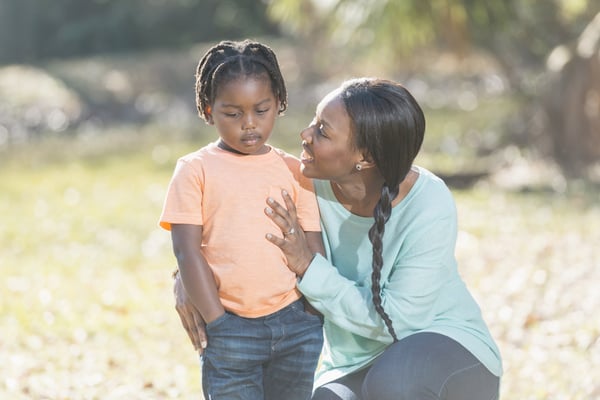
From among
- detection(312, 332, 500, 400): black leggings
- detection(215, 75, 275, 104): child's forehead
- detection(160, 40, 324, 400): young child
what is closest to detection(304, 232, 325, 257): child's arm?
detection(160, 40, 324, 400): young child

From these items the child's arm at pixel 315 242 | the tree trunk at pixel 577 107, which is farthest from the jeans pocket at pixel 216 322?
the tree trunk at pixel 577 107

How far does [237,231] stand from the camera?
2881 mm

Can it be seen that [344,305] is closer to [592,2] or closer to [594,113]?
[594,113]

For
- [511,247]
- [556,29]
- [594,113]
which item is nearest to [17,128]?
[556,29]

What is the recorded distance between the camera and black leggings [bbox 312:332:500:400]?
300 centimetres

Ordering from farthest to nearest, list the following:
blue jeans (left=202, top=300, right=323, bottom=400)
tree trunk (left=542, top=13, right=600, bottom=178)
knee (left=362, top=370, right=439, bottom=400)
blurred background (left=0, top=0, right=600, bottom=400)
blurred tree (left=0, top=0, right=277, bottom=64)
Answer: blurred tree (left=0, top=0, right=277, bottom=64)
tree trunk (left=542, top=13, right=600, bottom=178)
blurred background (left=0, top=0, right=600, bottom=400)
knee (left=362, top=370, right=439, bottom=400)
blue jeans (left=202, top=300, right=323, bottom=400)

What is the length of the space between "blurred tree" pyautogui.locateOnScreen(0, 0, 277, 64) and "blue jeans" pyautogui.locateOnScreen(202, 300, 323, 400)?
2440 cm

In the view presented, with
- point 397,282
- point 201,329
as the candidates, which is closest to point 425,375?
point 397,282

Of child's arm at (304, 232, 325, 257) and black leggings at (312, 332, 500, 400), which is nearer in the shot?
black leggings at (312, 332, 500, 400)

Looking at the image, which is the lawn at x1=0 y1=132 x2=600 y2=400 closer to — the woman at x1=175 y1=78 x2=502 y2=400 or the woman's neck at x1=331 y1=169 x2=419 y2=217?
the woman at x1=175 y1=78 x2=502 y2=400

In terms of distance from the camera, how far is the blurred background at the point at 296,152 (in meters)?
5.31

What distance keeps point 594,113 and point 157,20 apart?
18.6 meters

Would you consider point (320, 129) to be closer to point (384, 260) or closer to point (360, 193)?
point (360, 193)

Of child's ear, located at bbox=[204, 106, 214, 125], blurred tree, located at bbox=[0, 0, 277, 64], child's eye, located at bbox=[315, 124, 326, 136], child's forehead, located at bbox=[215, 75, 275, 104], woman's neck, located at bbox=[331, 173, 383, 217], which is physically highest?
blurred tree, located at bbox=[0, 0, 277, 64]
